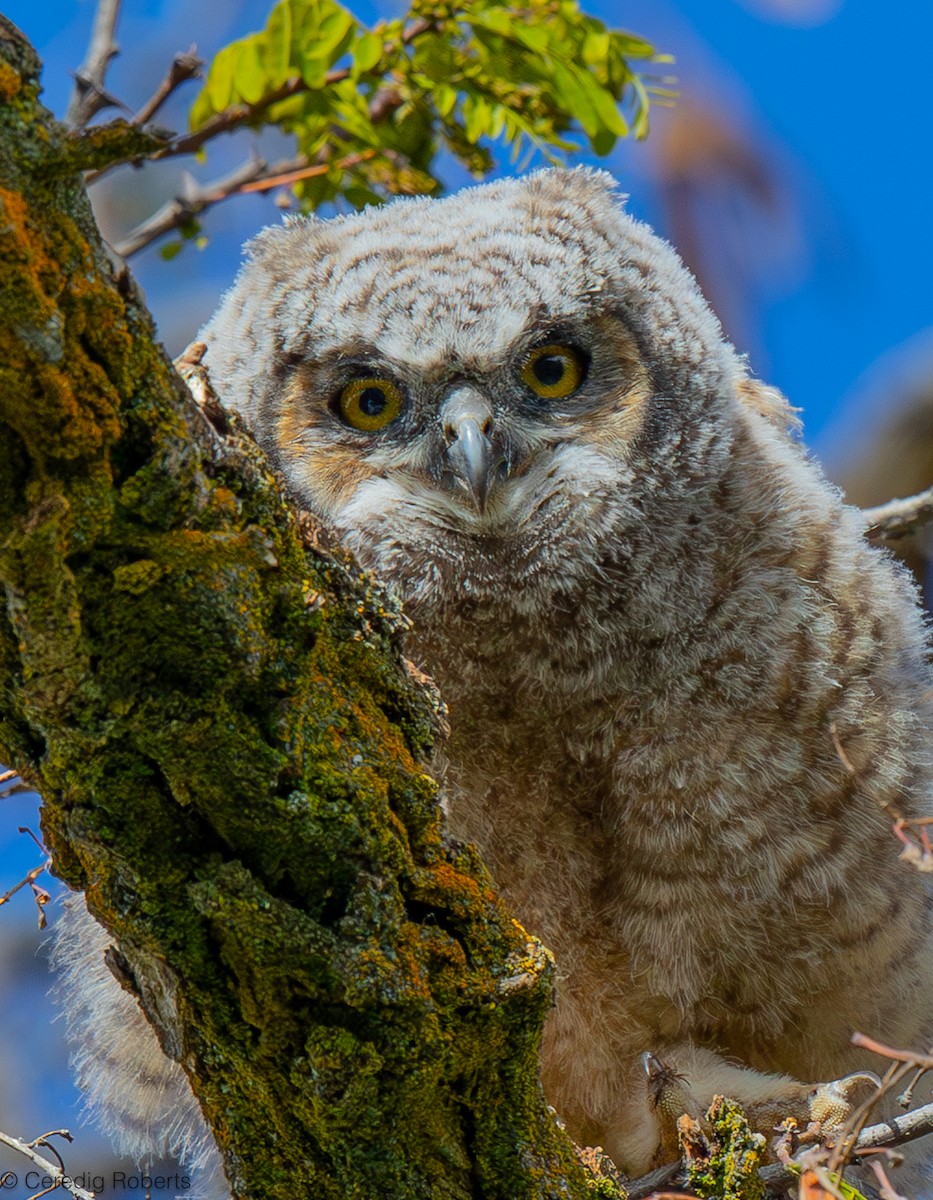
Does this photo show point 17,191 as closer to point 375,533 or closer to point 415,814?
point 415,814

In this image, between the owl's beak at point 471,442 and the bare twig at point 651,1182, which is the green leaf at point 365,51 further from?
the bare twig at point 651,1182

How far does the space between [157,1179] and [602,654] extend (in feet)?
7.84

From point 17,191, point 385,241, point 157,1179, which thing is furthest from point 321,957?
point 157,1179

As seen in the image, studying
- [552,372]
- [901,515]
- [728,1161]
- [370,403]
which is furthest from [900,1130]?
[901,515]

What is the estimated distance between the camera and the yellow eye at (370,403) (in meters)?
2.78

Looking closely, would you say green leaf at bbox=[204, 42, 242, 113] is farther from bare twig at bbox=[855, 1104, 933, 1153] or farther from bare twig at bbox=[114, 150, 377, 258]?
bare twig at bbox=[855, 1104, 933, 1153]

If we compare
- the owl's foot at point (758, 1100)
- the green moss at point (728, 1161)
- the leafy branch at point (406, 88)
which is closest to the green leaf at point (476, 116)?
the leafy branch at point (406, 88)

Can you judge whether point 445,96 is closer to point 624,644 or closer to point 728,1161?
point 624,644

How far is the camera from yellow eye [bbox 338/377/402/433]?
2775 mm

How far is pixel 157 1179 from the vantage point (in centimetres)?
396

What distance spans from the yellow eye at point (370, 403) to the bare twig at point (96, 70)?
0.72 meters

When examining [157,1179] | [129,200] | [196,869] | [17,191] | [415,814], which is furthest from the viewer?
[129,200]

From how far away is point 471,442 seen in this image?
2566 millimetres

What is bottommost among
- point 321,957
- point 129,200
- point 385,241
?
point 321,957
